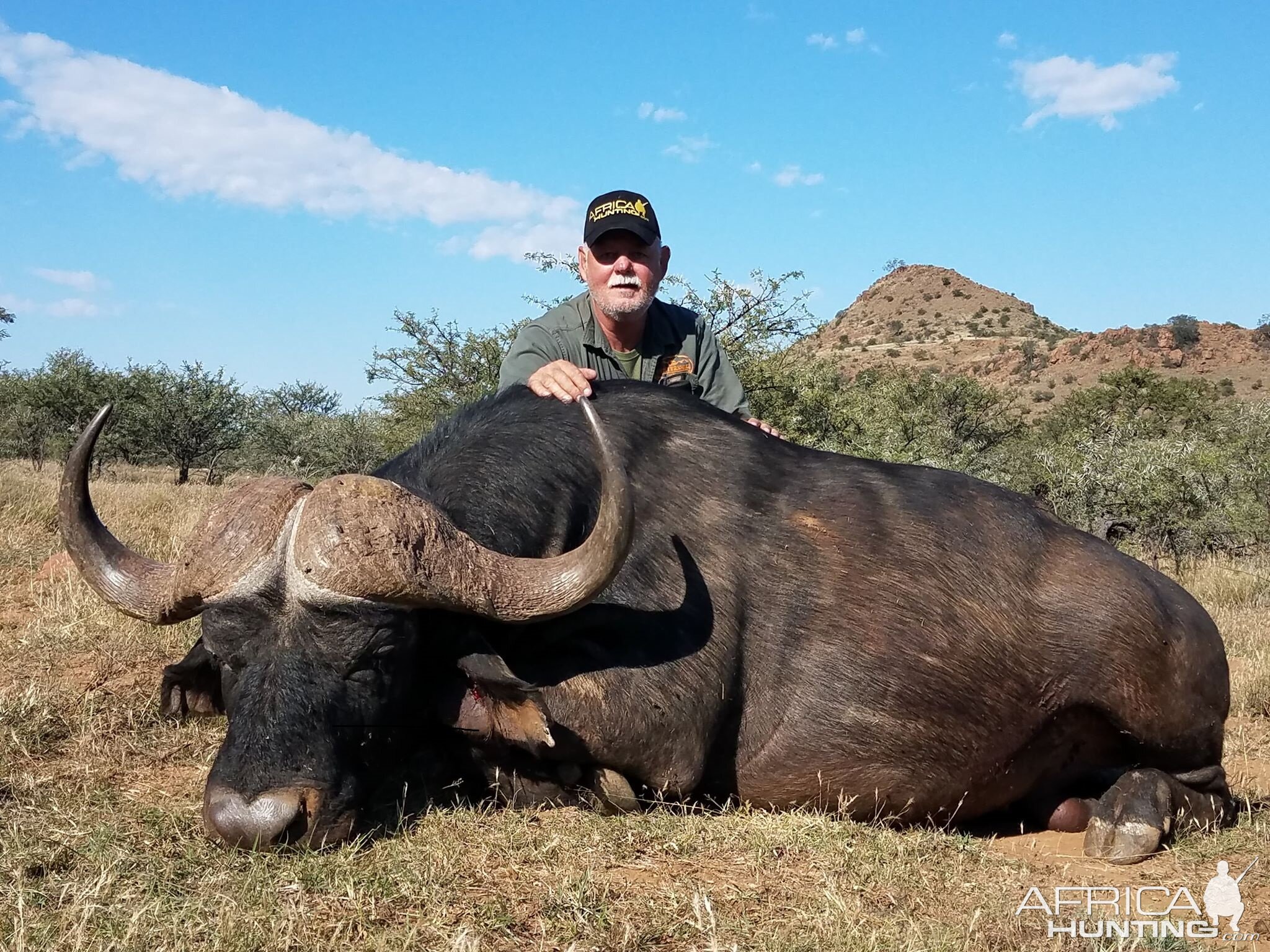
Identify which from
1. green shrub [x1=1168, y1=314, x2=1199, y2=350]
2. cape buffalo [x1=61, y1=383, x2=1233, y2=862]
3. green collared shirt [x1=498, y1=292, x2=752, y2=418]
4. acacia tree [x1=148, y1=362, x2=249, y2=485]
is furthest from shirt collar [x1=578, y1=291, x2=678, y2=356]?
green shrub [x1=1168, y1=314, x2=1199, y2=350]

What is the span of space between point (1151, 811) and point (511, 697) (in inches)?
96.4

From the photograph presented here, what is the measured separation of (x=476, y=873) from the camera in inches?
115

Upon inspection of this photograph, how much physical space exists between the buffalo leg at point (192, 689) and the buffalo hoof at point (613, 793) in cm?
152

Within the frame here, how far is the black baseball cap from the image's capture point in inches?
214

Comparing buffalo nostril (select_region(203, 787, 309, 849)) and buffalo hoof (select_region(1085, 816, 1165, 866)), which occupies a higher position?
buffalo nostril (select_region(203, 787, 309, 849))

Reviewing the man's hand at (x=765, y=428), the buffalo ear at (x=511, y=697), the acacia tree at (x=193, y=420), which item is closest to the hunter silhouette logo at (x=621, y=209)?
the man's hand at (x=765, y=428)

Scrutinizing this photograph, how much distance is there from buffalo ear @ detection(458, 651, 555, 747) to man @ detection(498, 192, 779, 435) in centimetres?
224

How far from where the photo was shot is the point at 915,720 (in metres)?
3.84

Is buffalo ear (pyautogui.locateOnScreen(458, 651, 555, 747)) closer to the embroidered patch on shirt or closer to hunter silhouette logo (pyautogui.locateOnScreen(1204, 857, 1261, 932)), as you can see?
hunter silhouette logo (pyautogui.locateOnScreen(1204, 857, 1261, 932))

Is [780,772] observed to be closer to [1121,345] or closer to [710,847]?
[710,847]

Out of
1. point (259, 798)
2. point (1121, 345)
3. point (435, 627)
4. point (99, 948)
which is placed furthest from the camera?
point (1121, 345)

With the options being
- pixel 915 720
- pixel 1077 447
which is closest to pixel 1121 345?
pixel 1077 447

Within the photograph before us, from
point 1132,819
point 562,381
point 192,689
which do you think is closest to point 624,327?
point 562,381

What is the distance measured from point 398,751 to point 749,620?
1.30 metres
